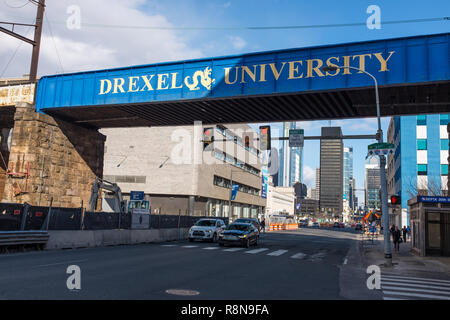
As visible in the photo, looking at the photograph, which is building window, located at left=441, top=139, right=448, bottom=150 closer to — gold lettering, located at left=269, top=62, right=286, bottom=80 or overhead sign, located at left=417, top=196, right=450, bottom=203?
overhead sign, located at left=417, top=196, right=450, bottom=203

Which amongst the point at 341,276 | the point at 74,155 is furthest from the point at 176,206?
the point at 341,276

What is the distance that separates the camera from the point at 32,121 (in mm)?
27219

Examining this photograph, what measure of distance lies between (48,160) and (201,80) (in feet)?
39.6

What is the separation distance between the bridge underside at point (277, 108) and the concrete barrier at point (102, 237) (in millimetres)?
8157

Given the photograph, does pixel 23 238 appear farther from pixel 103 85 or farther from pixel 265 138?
pixel 265 138

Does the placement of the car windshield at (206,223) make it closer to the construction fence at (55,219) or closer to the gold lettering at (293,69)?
the construction fence at (55,219)

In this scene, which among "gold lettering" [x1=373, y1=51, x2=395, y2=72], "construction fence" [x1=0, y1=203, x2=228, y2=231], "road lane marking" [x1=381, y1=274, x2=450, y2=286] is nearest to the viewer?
"road lane marking" [x1=381, y1=274, x2=450, y2=286]

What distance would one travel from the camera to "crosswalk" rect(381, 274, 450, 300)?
33.5 ft

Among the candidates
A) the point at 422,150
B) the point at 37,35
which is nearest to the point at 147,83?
the point at 37,35

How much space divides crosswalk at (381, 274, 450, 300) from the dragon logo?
14.3m

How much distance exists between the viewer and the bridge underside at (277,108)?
22047 mm

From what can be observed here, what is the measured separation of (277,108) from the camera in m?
25.4

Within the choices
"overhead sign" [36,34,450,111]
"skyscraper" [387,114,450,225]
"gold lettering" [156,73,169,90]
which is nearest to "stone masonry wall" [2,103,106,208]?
"overhead sign" [36,34,450,111]
